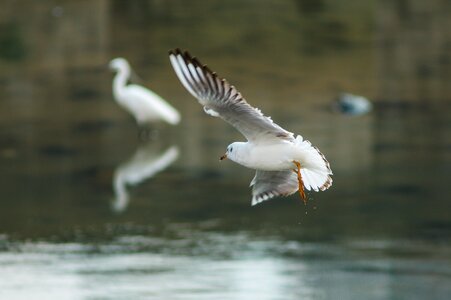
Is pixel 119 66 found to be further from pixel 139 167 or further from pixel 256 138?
pixel 256 138

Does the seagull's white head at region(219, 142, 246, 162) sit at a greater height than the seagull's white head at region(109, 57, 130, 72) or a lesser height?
lesser

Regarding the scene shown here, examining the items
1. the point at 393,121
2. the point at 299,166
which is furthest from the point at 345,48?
the point at 299,166

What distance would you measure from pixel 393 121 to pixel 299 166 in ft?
→ 32.7

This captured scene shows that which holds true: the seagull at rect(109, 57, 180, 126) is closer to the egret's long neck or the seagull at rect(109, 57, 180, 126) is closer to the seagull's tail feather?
the egret's long neck

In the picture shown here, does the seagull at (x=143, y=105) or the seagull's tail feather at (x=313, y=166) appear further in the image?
the seagull at (x=143, y=105)

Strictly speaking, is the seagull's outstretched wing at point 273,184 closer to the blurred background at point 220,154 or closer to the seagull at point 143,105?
the blurred background at point 220,154

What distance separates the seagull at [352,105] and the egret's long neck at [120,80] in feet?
9.87

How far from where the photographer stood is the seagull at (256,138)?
24.4 feet

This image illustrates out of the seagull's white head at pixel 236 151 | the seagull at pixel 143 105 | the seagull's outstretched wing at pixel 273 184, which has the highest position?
the seagull at pixel 143 105

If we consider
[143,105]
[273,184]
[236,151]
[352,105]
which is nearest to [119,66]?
[143,105]

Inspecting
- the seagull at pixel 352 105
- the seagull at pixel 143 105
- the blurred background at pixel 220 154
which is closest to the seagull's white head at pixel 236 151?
the blurred background at pixel 220 154

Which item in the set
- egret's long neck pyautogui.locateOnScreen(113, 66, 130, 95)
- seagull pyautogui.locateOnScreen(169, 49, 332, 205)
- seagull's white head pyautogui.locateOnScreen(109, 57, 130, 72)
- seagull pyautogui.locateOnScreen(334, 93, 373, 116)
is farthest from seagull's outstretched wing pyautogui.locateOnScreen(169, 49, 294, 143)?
seagull's white head pyautogui.locateOnScreen(109, 57, 130, 72)

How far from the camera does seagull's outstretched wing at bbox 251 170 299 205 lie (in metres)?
8.60

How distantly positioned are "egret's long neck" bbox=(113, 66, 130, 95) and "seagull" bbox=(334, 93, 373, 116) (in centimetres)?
301
